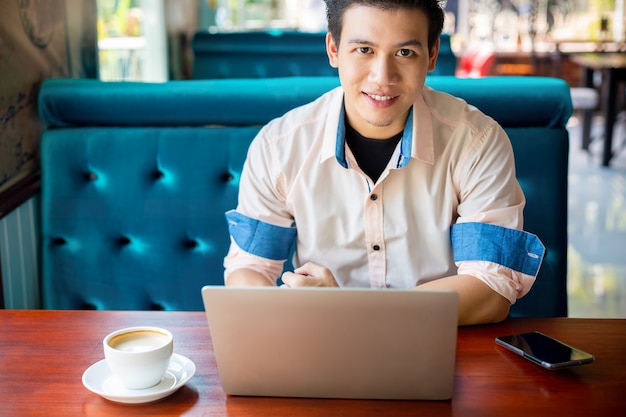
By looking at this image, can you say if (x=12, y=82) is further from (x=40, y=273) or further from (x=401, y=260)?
(x=401, y=260)

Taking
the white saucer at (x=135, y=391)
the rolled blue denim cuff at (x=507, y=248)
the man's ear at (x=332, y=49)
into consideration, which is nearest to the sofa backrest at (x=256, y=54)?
the man's ear at (x=332, y=49)

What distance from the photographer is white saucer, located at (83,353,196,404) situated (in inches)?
41.3

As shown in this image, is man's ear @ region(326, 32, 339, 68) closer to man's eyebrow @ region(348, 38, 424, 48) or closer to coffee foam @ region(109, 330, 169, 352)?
man's eyebrow @ region(348, 38, 424, 48)

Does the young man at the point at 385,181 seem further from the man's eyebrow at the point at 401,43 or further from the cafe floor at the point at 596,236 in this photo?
the cafe floor at the point at 596,236

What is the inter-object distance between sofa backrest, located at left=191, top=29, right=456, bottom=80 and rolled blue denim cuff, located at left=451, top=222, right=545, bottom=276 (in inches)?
138

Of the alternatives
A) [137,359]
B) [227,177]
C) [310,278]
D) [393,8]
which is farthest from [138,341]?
[227,177]

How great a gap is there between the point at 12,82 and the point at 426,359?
5.18ft

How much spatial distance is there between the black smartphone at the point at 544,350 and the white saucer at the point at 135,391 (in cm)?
51

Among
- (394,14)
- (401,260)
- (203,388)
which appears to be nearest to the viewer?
(203,388)

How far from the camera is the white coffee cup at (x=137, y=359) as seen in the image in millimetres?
1048

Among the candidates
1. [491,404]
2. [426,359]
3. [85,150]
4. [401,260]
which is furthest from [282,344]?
[85,150]

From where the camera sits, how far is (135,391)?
1.07 metres

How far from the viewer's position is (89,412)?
103 cm

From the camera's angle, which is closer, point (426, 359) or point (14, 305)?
point (426, 359)
